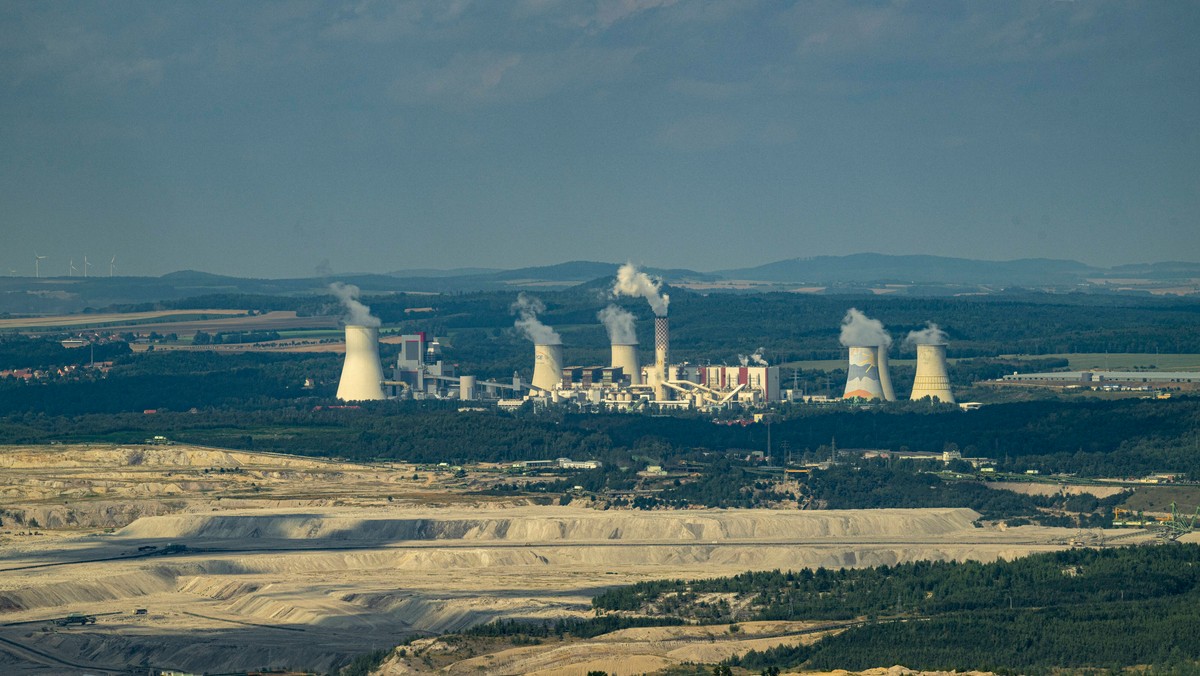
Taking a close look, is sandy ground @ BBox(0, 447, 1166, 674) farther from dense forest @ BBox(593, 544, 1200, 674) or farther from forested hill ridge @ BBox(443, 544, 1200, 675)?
dense forest @ BBox(593, 544, 1200, 674)

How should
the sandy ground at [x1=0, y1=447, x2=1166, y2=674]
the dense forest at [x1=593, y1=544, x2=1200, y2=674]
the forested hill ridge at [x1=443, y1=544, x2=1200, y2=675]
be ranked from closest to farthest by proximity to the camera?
the forested hill ridge at [x1=443, y1=544, x2=1200, y2=675], the dense forest at [x1=593, y1=544, x2=1200, y2=674], the sandy ground at [x1=0, y1=447, x2=1166, y2=674]

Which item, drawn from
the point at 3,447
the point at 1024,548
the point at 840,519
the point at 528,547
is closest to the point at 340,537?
the point at 528,547

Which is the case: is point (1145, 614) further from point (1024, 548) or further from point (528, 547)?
point (528, 547)

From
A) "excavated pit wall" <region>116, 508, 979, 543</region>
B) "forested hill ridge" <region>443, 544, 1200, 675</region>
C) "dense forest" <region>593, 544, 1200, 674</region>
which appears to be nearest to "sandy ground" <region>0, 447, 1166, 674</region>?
"excavated pit wall" <region>116, 508, 979, 543</region>

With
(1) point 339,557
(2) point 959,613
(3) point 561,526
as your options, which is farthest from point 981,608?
(3) point 561,526

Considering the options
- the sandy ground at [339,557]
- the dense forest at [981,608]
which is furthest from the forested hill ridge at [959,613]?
the sandy ground at [339,557]
